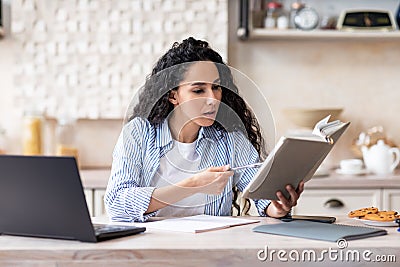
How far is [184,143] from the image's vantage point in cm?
236

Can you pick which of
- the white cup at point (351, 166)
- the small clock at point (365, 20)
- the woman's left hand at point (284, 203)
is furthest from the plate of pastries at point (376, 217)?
the small clock at point (365, 20)

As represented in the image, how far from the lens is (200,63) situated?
2.27 metres

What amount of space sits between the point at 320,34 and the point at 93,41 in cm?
116

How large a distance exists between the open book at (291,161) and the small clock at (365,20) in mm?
1853

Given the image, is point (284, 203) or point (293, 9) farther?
point (293, 9)

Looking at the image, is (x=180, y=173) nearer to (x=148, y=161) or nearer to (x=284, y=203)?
(x=148, y=161)

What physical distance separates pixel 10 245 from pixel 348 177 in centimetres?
210

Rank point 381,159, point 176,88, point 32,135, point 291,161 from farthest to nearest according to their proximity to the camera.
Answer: point 32,135
point 381,159
point 176,88
point 291,161

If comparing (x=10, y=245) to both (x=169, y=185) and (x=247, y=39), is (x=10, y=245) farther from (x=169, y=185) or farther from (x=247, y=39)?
(x=247, y=39)

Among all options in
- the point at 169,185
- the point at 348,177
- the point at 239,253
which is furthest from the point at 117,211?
the point at 348,177

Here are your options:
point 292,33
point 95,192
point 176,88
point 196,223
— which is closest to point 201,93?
point 176,88

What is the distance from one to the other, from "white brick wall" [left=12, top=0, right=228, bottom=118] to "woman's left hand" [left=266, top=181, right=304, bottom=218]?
1659mm

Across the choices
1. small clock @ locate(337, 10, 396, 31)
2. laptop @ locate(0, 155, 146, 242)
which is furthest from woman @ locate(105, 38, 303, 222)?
small clock @ locate(337, 10, 396, 31)

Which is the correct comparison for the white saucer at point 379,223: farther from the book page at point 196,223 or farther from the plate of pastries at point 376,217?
the book page at point 196,223
